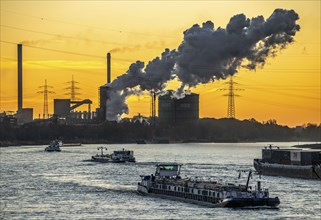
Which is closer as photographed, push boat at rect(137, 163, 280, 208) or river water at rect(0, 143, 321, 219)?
river water at rect(0, 143, 321, 219)

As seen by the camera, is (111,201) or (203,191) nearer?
(203,191)

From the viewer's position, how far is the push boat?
12031 cm

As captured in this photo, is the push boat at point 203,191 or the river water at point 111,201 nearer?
the river water at point 111,201

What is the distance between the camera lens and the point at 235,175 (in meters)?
195

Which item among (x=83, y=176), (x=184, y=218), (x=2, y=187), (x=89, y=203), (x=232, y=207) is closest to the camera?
(x=184, y=218)

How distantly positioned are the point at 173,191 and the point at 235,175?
198 ft

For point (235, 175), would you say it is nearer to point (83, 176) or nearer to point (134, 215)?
point (83, 176)

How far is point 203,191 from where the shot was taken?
12700 centimetres

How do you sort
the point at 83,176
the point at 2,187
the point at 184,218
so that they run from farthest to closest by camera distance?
the point at 83,176, the point at 2,187, the point at 184,218

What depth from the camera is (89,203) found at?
13062 cm

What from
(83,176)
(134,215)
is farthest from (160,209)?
(83,176)

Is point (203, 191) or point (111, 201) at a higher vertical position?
point (203, 191)

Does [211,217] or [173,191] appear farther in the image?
[173,191]

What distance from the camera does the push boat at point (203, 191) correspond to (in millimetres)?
120312
